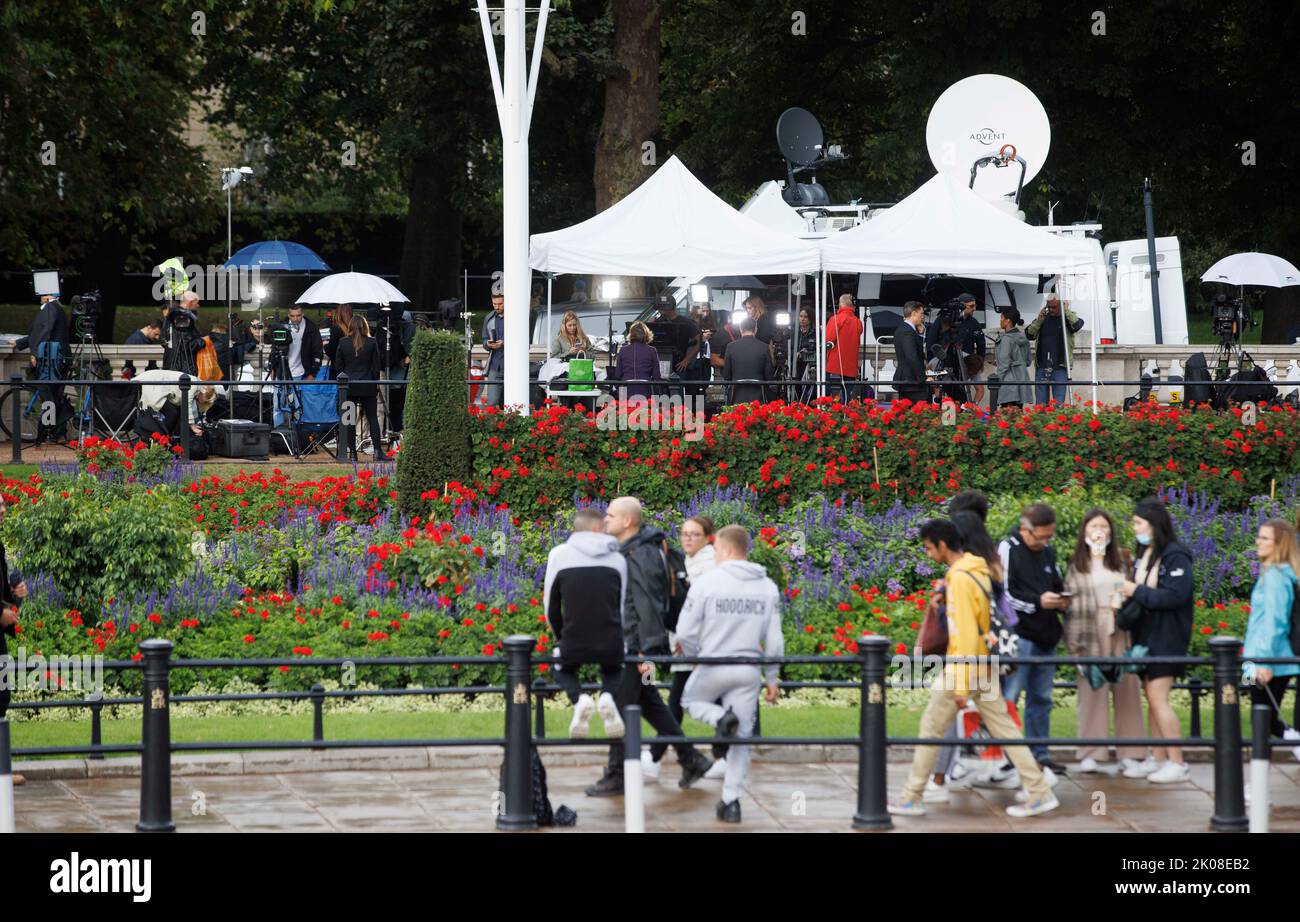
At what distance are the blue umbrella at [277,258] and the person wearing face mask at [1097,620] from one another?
87.2 feet

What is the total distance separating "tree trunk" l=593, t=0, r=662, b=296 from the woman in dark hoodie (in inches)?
771

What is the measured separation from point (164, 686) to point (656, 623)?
116 inches

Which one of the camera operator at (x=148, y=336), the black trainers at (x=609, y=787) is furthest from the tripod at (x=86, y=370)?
the black trainers at (x=609, y=787)

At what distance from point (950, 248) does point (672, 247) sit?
2982 millimetres

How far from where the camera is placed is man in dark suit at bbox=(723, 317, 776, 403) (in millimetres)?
19531

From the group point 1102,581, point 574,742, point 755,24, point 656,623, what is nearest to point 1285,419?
point 1102,581

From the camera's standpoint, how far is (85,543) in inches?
546

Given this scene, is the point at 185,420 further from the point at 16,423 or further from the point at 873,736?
the point at 873,736

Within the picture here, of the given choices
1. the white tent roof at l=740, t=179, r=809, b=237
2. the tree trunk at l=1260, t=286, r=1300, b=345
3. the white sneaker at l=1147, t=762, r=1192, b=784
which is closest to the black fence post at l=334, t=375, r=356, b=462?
the white tent roof at l=740, t=179, r=809, b=237

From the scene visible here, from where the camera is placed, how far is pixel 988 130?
24828 millimetres

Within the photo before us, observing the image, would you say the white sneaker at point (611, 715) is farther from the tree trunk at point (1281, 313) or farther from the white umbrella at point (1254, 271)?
the tree trunk at point (1281, 313)

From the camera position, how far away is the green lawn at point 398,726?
11.3m

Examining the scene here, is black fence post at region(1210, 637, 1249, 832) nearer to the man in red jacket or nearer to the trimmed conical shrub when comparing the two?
the trimmed conical shrub
